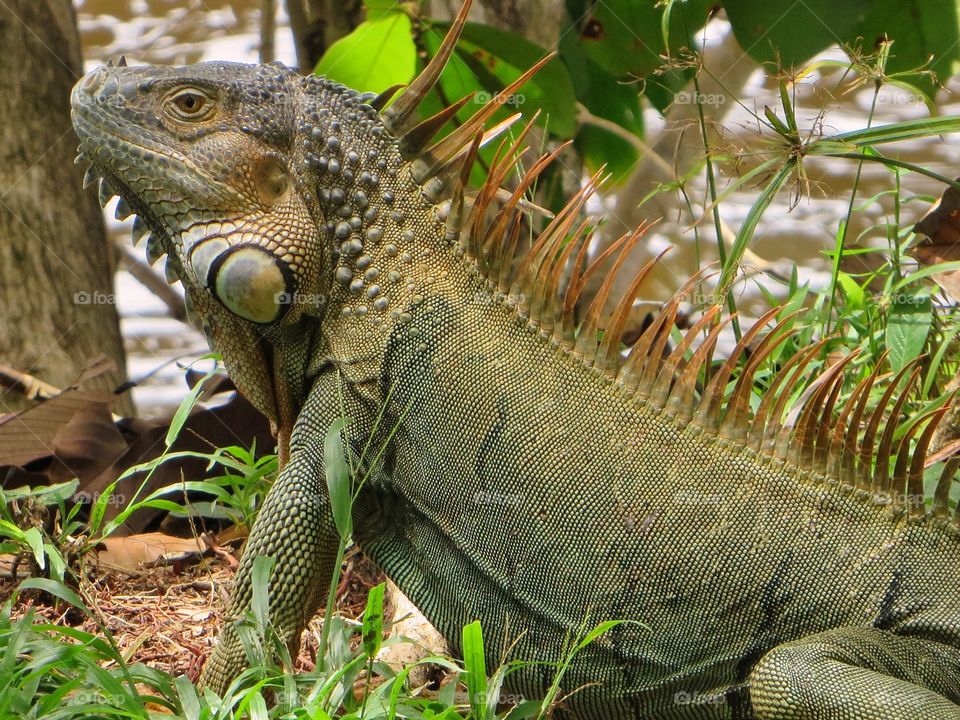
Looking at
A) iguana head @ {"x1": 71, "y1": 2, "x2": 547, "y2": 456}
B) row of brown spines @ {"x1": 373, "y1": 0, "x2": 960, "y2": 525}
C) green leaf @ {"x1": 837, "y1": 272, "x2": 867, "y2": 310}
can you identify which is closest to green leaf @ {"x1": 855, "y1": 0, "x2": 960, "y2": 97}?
green leaf @ {"x1": 837, "y1": 272, "x2": 867, "y2": 310}

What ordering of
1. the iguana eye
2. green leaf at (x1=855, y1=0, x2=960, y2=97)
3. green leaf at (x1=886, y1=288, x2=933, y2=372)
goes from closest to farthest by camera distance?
the iguana eye
green leaf at (x1=886, y1=288, x2=933, y2=372)
green leaf at (x1=855, y1=0, x2=960, y2=97)

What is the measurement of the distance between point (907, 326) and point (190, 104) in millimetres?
3016

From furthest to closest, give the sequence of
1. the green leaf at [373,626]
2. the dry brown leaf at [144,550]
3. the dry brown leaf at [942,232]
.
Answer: the dry brown leaf at [144,550] → the dry brown leaf at [942,232] → the green leaf at [373,626]

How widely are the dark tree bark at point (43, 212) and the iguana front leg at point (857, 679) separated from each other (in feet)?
16.1

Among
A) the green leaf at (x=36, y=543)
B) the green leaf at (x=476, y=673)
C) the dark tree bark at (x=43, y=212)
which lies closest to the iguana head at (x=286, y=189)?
the green leaf at (x=476, y=673)

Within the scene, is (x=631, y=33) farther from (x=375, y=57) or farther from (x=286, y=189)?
(x=286, y=189)

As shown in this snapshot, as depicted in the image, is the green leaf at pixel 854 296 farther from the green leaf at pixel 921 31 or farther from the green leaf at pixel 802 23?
the green leaf at pixel 802 23

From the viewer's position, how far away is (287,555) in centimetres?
333

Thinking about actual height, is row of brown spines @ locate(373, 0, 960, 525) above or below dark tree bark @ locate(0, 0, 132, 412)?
above

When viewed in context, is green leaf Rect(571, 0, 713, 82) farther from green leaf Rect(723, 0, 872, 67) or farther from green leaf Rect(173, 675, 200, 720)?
green leaf Rect(173, 675, 200, 720)

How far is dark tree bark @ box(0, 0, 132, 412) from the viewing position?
6.83m

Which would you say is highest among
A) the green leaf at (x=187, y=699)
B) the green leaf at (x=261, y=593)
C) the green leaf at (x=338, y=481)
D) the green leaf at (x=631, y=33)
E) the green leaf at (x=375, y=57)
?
the green leaf at (x=631, y=33)

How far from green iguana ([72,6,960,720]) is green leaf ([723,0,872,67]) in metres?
2.43

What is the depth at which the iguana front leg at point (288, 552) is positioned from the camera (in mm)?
3326
